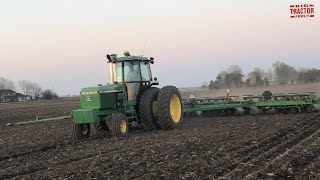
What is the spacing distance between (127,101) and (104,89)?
0.86 meters

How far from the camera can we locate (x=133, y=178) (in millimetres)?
6500

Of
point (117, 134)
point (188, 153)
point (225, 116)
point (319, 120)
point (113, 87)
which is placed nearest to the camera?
point (188, 153)

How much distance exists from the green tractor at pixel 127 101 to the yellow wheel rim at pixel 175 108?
0.05m

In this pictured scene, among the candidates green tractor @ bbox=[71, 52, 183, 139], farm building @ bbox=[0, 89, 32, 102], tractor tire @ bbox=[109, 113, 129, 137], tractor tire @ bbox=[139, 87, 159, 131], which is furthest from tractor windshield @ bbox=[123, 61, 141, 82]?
farm building @ bbox=[0, 89, 32, 102]

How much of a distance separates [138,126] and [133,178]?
800 cm

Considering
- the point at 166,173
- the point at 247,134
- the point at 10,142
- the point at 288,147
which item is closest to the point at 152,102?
the point at 247,134

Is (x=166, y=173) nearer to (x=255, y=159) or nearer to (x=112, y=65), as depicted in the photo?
(x=255, y=159)

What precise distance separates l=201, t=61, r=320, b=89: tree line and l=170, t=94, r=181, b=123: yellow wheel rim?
78.7 feet

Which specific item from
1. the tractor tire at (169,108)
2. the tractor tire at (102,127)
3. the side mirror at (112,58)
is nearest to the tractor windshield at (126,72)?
the side mirror at (112,58)

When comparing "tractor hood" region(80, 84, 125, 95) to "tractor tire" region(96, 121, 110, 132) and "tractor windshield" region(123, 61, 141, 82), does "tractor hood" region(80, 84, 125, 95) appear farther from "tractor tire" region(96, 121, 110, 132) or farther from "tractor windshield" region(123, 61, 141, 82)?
"tractor tire" region(96, 121, 110, 132)

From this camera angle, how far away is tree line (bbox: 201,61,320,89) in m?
38.4

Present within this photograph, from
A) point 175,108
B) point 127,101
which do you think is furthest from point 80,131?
point 175,108

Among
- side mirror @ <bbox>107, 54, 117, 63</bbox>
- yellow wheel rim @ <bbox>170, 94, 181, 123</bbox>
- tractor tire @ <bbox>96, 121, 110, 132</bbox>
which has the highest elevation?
side mirror @ <bbox>107, 54, 117, 63</bbox>

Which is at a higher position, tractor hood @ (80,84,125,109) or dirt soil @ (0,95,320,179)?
tractor hood @ (80,84,125,109)
